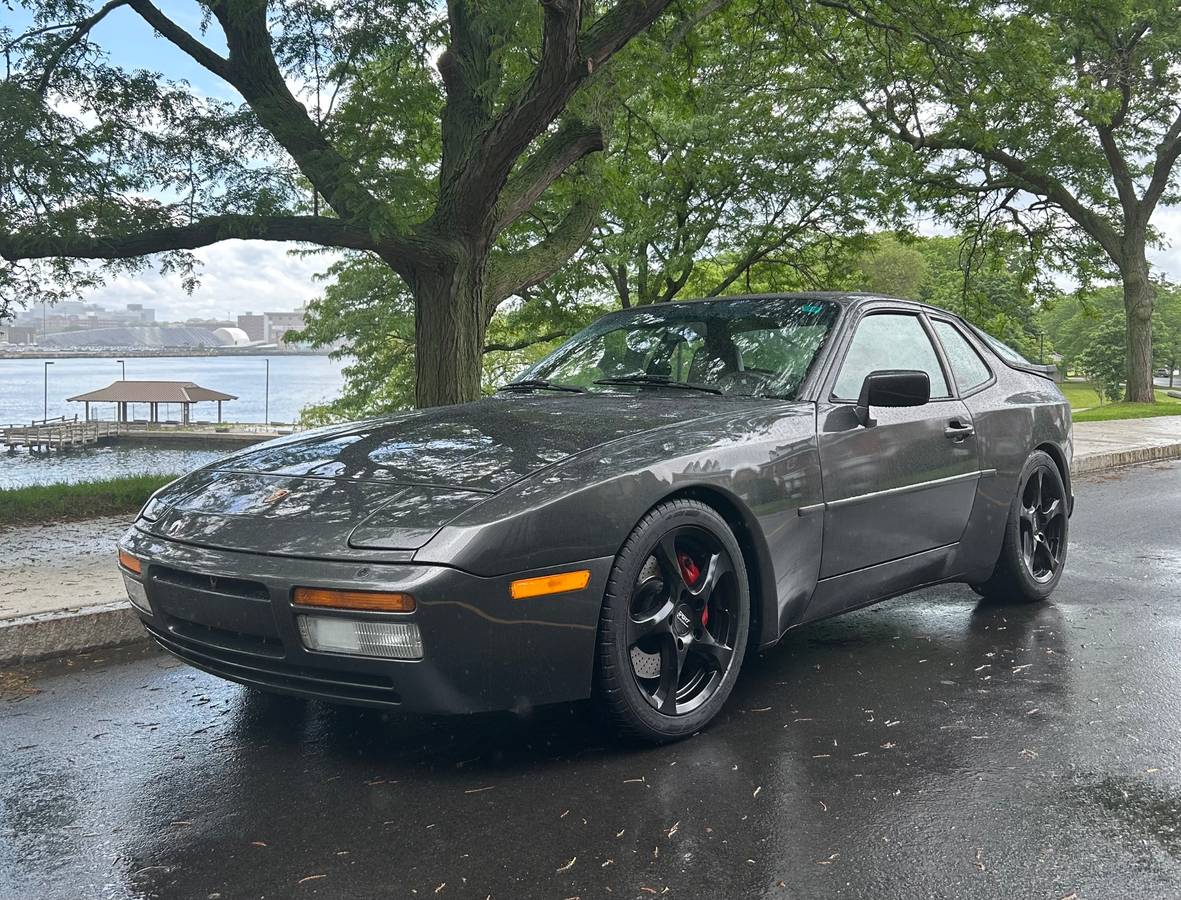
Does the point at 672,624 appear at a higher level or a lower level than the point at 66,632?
higher

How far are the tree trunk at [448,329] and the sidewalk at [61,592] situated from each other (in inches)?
133

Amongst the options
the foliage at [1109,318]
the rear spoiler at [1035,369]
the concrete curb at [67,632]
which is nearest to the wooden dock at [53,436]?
the foliage at [1109,318]

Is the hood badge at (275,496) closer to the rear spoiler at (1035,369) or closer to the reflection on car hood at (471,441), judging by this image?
the reflection on car hood at (471,441)

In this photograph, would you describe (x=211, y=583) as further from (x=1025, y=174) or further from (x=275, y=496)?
(x=1025, y=174)

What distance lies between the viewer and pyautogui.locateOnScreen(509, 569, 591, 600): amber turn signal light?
3.00 metres

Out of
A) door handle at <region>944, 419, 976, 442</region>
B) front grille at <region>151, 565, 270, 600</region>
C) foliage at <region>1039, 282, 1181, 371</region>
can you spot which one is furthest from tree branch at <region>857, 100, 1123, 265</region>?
foliage at <region>1039, 282, 1181, 371</region>

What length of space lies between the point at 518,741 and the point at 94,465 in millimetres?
A: 85128

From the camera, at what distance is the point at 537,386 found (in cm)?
471

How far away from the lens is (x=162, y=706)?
3.91m

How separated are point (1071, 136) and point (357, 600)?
2259 centimetres

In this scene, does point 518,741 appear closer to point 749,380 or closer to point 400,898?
point 400,898

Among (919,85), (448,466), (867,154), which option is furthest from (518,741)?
(867,154)

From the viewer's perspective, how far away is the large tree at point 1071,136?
20.0 meters

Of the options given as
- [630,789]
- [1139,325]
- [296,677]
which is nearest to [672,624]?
[630,789]
